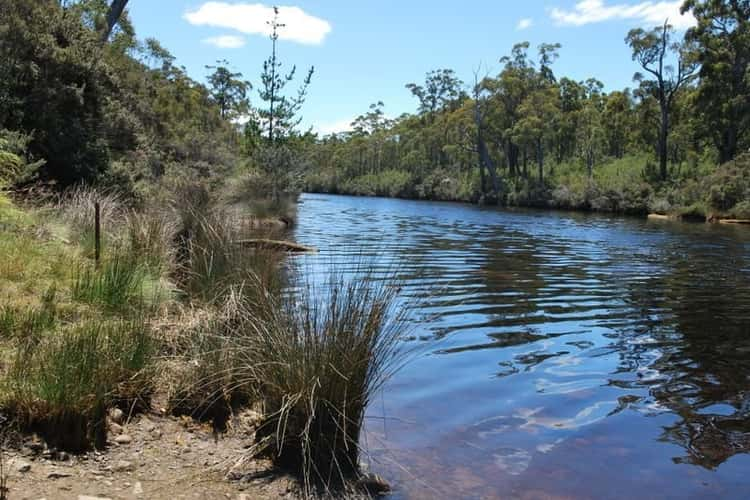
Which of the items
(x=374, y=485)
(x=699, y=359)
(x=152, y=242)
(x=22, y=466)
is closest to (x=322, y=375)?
(x=374, y=485)

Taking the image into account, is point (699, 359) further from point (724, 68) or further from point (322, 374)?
point (724, 68)

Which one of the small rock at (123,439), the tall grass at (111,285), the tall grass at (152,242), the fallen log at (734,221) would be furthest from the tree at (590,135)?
the small rock at (123,439)

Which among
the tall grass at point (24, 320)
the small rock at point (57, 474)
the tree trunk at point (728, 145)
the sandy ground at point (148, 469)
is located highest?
the tree trunk at point (728, 145)

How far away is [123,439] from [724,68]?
49214mm

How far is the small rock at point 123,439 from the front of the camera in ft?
12.4

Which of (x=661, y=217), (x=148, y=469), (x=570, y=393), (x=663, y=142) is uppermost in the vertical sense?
(x=663, y=142)

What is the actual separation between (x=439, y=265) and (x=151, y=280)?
9.32 metres

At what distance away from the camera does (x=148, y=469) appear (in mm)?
3512

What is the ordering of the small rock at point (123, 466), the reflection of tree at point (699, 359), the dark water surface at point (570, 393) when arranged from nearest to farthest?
the small rock at point (123, 466)
the dark water surface at point (570, 393)
the reflection of tree at point (699, 359)

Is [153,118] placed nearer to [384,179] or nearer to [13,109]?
[13,109]

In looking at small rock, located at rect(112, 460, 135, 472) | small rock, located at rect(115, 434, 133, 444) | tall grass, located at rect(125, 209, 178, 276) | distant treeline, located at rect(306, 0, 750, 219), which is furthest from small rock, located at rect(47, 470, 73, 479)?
distant treeline, located at rect(306, 0, 750, 219)

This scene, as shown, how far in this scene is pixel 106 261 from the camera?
255 inches

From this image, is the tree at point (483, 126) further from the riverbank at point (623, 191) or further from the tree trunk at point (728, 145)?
the tree trunk at point (728, 145)

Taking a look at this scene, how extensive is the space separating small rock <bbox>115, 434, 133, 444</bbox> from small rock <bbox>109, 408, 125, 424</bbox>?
0.19m
